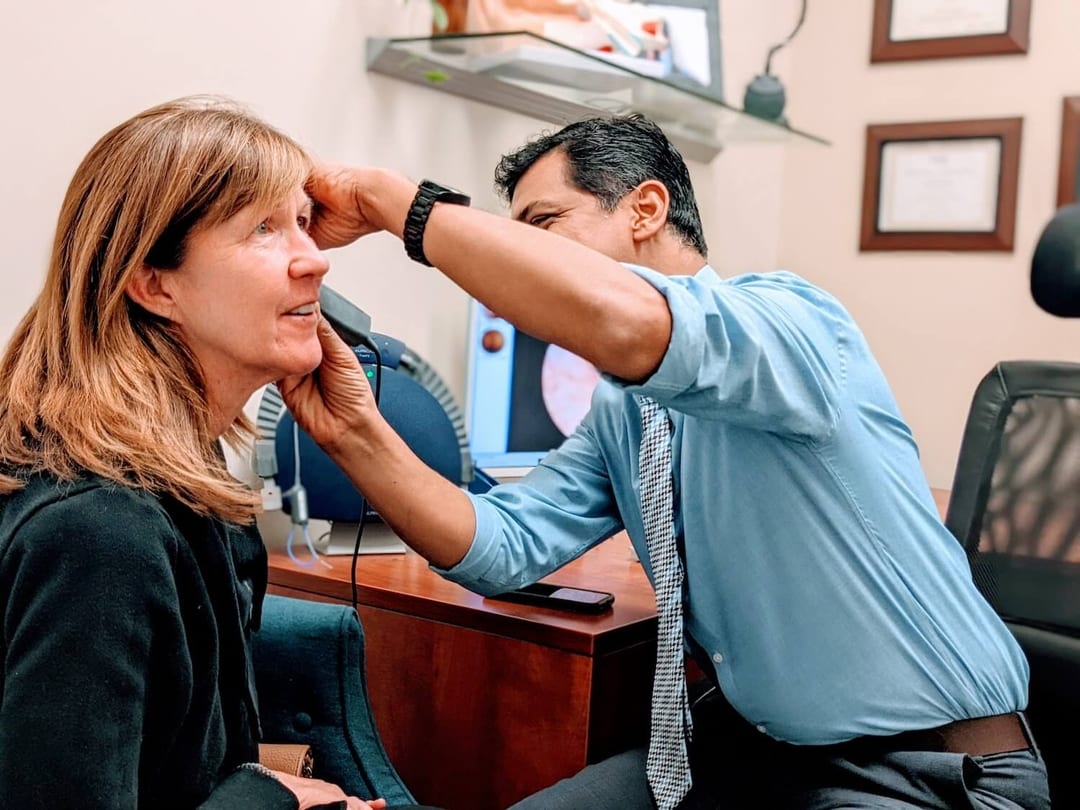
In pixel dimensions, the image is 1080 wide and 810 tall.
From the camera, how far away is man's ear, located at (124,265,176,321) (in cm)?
105

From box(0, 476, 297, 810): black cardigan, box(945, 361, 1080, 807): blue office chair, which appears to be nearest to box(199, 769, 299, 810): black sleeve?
box(0, 476, 297, 810): black cardigan

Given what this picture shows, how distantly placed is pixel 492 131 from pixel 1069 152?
1.47m

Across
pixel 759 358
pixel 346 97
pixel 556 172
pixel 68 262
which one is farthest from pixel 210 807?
pixel 346 97

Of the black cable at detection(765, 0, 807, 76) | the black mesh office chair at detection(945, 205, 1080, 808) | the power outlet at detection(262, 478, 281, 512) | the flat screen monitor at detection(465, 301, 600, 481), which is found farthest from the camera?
the black cable at detection(765, 0, 807, 76)

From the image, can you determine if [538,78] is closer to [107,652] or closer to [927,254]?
[927,254]

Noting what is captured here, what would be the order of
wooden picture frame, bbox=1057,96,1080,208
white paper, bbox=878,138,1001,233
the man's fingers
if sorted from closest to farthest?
1. the man's fingers
2. wooden picture frame, bbox=1057,96,1080,208
3. white paper, bbox=878,138,1001,233

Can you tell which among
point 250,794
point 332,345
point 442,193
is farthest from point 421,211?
point 250,794

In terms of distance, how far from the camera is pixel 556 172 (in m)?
1.40

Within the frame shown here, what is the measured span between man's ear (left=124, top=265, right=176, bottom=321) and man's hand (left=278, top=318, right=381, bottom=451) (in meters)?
0.20

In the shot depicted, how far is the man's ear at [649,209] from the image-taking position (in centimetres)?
139

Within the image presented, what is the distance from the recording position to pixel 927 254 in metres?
2.87

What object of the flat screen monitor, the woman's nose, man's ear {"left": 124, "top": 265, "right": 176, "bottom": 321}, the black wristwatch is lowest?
the flat screen monitor

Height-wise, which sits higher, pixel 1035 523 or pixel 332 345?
pixel 332 345

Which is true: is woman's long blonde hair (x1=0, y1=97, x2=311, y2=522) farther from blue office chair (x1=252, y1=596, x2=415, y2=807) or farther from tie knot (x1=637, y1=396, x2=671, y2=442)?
tie knot (x1=637, y1=396, x2=671, y2=442)
